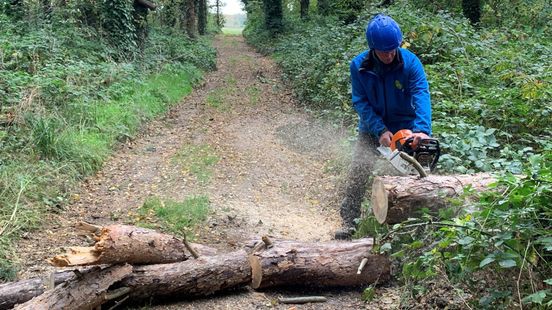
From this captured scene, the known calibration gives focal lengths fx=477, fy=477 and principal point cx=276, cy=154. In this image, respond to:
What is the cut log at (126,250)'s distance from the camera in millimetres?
3365

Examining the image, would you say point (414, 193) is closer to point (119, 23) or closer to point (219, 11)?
point (119, 23)

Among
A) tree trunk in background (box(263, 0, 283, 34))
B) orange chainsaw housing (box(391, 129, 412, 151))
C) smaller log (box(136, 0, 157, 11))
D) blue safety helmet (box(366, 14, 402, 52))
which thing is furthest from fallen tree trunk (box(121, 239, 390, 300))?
tree trunk in background (box(263, 0, 283, 34))

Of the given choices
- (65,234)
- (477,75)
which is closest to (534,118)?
(477,75)

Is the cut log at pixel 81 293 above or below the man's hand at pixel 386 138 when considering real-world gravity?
below

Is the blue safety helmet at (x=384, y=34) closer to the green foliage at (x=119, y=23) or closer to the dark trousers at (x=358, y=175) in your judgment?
the dark trousers at (x=358, y=175)

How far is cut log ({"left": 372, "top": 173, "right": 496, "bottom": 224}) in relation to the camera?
3.61m

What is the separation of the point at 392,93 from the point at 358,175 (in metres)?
0.96

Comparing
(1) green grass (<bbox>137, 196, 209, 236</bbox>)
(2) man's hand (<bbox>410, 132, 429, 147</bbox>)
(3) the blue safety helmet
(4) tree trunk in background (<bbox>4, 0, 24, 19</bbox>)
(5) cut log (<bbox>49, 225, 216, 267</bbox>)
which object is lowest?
(1) green grass (<bbox>137, 196, 209, 236</bbox>)

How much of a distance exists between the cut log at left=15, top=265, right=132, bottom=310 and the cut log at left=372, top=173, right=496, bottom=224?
212 cm

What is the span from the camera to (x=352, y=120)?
880 centimetres

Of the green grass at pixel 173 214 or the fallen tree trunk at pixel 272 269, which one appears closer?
the fallen tree trunk at pixel 272 269

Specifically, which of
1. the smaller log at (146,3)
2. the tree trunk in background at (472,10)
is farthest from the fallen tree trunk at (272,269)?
the smaller log at (146,3)

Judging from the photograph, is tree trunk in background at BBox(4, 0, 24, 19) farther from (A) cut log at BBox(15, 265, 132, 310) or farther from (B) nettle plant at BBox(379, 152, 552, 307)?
(B) nettle plant at BBox(379, 152, 552, 307)

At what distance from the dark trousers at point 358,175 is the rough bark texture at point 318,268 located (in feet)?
3.09
